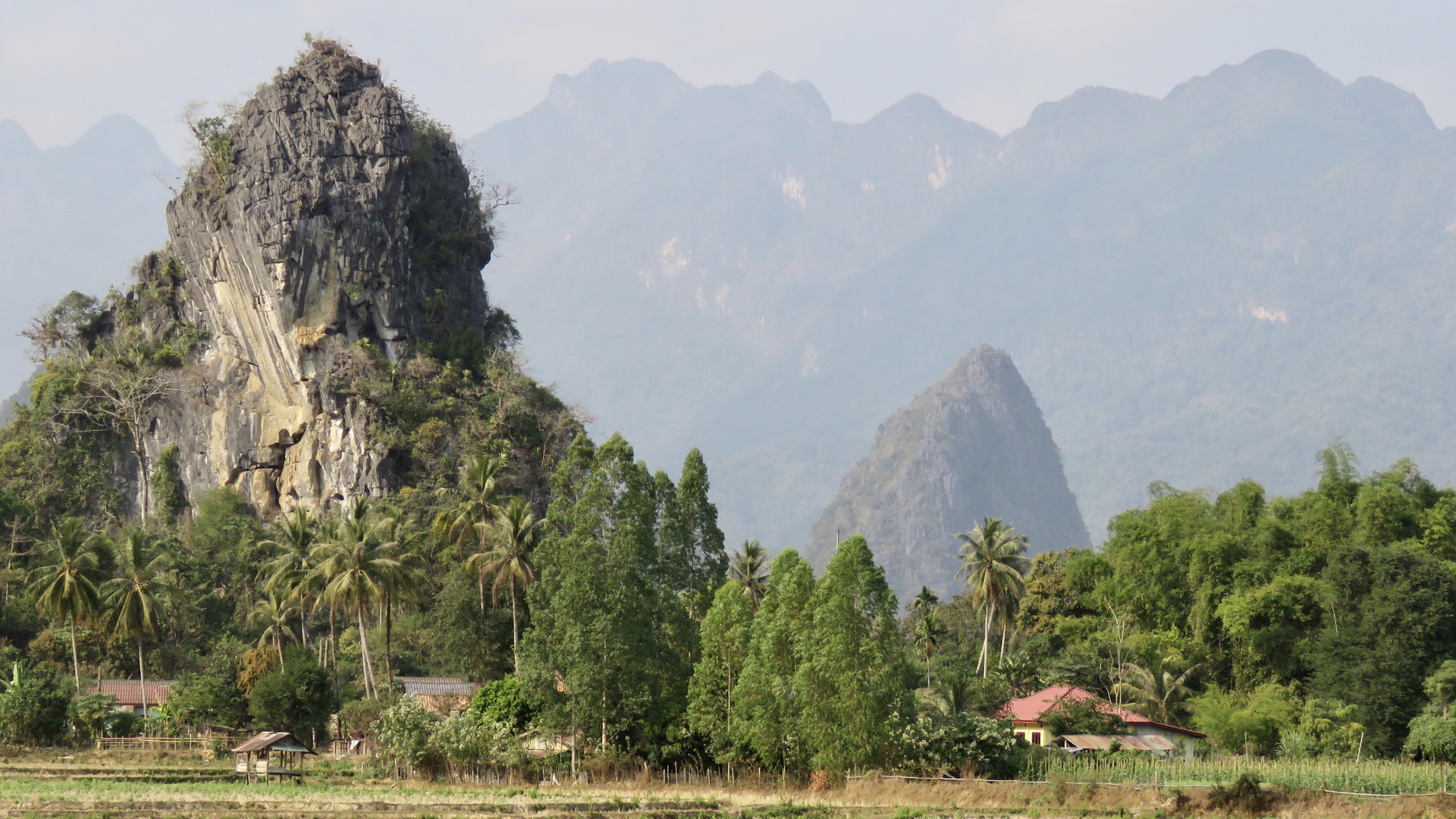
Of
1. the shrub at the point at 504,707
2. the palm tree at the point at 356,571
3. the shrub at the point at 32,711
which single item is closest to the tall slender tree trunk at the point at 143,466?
the shrub at the point at 32,711

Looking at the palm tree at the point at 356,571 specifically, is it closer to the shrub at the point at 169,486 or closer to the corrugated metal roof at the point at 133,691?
the corrugated metal roof at the point at 133,691

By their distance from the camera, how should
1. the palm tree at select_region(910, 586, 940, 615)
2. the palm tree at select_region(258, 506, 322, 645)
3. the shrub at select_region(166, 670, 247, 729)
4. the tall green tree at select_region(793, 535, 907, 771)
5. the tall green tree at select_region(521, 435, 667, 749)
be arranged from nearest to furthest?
the tall green tree at select_region(793, 535, 907, 771) < the tall green tree at select_region(521, 435, 667, 749) < the shrub at select_region(166, 670, 247, 729) < the palm tree at select_region(258, 506, 322, 645) < the palm tree at select_region(910, 586, 940, 615)

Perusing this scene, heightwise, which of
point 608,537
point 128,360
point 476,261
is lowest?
point 608,537

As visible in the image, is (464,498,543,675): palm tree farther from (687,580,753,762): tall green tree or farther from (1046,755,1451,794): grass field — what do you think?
(1046,755,1451,794): grass field

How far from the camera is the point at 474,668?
7019 centimetres

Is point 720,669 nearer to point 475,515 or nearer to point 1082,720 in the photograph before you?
point 1082,720

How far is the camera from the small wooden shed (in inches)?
2010

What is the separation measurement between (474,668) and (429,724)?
55.4ft

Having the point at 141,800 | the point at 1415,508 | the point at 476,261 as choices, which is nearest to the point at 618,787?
the point at 141,800

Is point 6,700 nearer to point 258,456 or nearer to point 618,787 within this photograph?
point 618,787

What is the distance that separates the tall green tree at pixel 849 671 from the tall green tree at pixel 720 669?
11.9ft

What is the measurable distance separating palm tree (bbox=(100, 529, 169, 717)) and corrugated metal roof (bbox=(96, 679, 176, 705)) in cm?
75

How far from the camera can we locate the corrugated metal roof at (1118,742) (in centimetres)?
5703

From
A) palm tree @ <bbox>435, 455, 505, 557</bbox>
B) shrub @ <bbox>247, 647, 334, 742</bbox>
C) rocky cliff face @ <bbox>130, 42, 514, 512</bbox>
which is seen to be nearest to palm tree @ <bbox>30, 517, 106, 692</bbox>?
shrub @ <bbox>247, 647, 334, 742</bbox>
